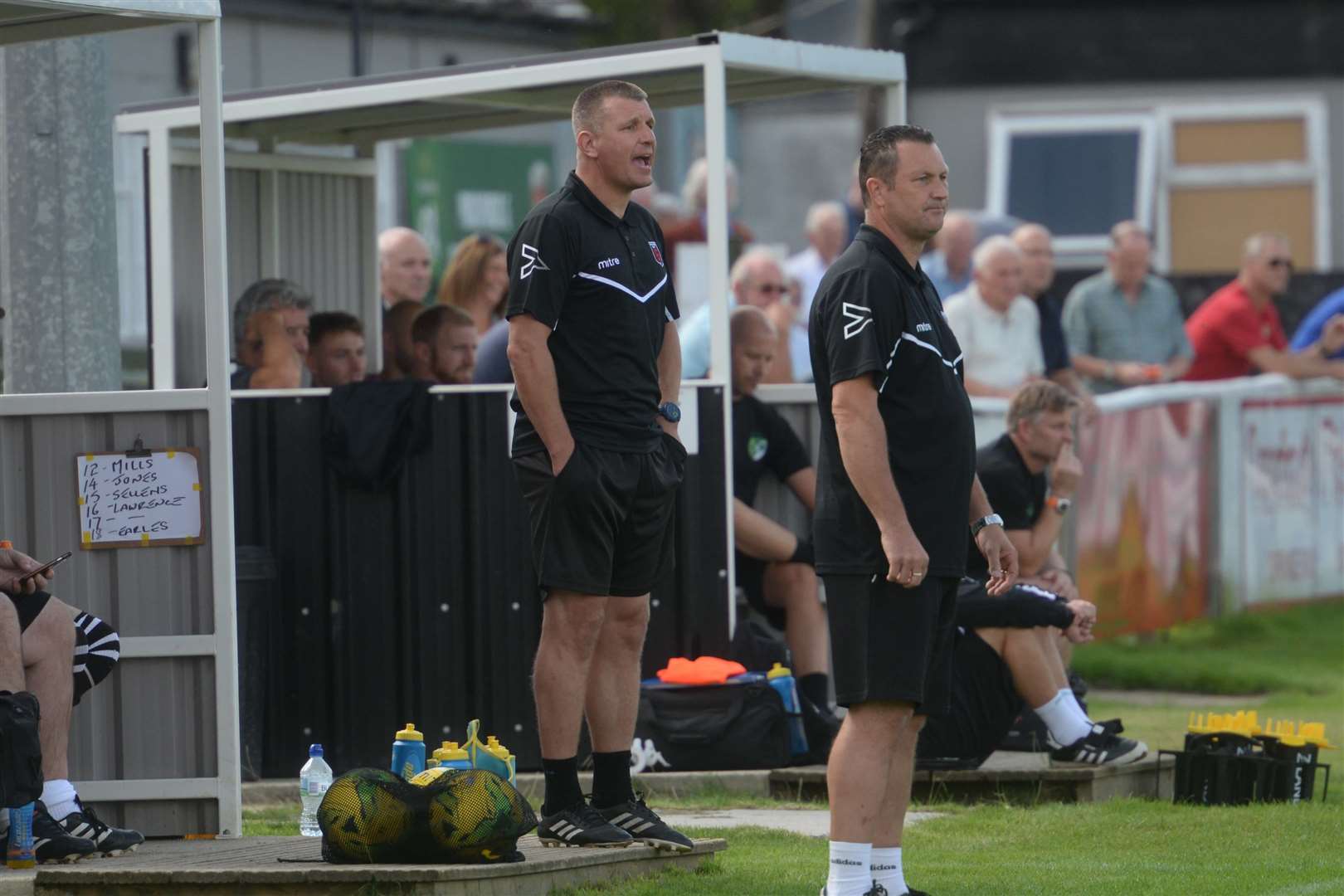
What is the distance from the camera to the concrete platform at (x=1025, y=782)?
8.77 meters

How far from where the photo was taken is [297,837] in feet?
23.9

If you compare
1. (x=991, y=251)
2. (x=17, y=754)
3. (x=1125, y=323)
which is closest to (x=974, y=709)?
(x=17, y=754)

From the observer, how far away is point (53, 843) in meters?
6.69

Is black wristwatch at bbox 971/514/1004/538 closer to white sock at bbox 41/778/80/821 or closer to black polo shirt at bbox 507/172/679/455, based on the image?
black polo shirt at bbox 507/172/679/455

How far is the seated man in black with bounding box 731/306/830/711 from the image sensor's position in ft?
32.6

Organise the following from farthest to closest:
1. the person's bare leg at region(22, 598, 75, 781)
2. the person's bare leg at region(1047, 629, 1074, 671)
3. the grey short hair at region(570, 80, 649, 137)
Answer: the person's bare leg at region(1047, 629, 1074, 671), the grey short hair at region(570, 80, 649, 137), the person's bare leg at region(22, 598, 75, 781)

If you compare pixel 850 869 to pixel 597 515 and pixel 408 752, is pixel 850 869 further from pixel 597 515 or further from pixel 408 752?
pixel 408 752

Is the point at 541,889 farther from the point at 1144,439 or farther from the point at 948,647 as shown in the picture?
the point at 1144,439

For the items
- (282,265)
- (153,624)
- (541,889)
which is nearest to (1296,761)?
(541,889)

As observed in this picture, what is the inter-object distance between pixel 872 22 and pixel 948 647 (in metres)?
19.7

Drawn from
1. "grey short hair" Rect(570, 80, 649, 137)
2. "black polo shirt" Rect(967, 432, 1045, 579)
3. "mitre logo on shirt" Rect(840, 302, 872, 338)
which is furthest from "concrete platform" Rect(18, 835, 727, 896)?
"black polo shirt" Rect(967, 432, 1045, 579)

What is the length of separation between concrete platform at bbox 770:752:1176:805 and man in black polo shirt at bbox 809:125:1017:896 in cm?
245

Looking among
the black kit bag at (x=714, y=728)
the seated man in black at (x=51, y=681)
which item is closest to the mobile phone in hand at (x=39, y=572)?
the seated man in black at (x=51, y=681)

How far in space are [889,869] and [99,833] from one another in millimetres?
2125
